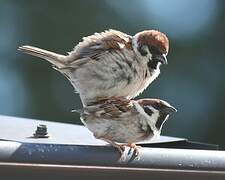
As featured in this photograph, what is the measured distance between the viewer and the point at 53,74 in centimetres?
1141

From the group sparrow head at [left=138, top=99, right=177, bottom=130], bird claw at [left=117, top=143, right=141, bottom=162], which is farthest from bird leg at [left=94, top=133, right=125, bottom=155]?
sparrow head at [left=138, top=99, right=177, bottom=130]

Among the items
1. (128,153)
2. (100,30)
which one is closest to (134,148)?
(128,153)

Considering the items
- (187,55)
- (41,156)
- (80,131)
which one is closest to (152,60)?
(80,131)

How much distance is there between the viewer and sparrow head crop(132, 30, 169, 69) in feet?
11.1

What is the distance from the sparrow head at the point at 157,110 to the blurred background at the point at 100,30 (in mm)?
7571

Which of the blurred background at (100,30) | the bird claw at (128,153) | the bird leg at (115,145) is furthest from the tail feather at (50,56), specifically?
the blurred background at (100,30)

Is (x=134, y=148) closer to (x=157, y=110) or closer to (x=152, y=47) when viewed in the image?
(x=157, y=110)

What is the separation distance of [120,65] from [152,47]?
0.39 ft

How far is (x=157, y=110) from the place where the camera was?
3.24 m

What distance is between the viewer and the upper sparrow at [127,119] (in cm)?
320

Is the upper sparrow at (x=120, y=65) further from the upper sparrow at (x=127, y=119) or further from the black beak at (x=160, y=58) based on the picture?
the upper sparrow at (x=127, y=119)

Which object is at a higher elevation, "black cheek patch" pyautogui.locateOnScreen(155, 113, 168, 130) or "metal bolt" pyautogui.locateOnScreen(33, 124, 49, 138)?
"black cheek patch" pyautogui.locateOnScreen(155, 113, 168, 130)

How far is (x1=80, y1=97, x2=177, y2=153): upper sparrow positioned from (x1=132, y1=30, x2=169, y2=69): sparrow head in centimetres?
19

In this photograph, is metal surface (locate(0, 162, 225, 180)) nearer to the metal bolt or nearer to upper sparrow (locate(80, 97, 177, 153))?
upper sparrow (locate(80, 97, 177, 153))
